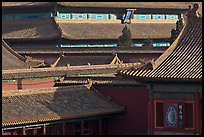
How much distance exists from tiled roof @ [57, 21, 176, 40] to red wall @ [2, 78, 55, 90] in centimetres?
1175

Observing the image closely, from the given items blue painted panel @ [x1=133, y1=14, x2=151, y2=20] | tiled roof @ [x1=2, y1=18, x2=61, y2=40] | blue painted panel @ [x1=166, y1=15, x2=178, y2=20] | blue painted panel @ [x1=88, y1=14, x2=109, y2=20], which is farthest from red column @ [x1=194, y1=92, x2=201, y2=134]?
blue painted panel @ [x1=166, y1=15, x2=178, y2=20]

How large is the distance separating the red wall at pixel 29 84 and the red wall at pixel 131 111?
4.35m

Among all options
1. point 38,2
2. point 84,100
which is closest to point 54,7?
point 38,2

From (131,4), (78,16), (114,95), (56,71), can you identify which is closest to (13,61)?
(56,71)

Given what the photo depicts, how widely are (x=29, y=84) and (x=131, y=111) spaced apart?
17.9ft

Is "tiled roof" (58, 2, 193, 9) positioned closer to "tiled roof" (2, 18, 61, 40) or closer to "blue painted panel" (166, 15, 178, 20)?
"blue painted panel" (166, 15, 178, 20)

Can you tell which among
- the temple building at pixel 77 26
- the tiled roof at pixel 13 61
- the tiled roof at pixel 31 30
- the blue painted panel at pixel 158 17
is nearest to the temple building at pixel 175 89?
the tiled roof at pixel 13 61

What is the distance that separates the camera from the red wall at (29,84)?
27.1 metres

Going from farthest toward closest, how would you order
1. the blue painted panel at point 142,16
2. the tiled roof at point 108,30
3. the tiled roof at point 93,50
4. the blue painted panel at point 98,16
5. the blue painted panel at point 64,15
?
the blue painted panel at point 142,16
the blue painted panel at point 98,16
the blue painted panel at point 64,15
the tiled roof at point 108,30
the tiled roof at point 93,50

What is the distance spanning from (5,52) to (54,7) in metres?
9.56

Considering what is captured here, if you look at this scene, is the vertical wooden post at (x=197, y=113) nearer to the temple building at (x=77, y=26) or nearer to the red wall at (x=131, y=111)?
the red wall at (x=131, y=111)

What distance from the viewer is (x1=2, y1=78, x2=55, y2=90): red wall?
89.0 feet

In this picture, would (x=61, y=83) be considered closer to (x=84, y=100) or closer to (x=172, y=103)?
(x=84, y=100)

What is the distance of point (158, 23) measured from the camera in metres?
44.3
